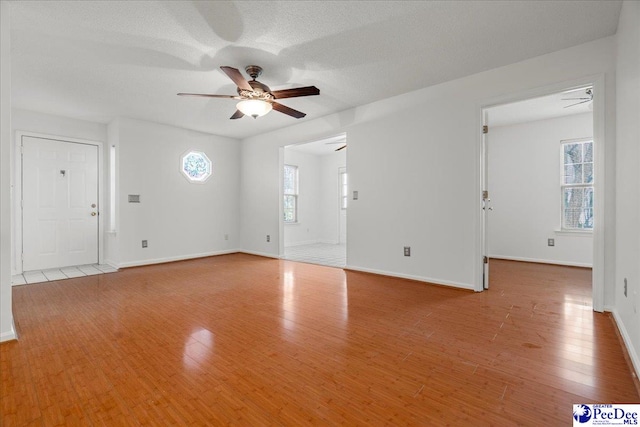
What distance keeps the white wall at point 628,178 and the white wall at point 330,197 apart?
647cm

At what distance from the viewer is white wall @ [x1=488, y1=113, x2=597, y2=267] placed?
5.25 metres

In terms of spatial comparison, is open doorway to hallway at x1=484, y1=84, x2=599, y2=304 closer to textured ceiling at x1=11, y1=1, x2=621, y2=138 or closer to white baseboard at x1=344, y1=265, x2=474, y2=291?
white baseboard at x1=344, y1=265, x2=474, y2=291

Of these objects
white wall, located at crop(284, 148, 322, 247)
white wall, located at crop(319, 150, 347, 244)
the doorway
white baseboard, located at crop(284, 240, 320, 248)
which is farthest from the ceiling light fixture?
white wall, located at crop(319, 150, 347, 244)

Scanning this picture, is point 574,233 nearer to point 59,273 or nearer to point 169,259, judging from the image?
point 169,259

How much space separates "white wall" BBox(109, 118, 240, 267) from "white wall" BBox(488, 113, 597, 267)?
5.65 m

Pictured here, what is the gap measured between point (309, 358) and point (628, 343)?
221 cm

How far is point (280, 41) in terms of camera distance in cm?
279

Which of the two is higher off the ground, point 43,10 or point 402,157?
point 43,10

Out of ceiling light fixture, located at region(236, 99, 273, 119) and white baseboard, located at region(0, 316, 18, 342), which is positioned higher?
ceiling light fixture, located at region(236, 99, 273, 119)

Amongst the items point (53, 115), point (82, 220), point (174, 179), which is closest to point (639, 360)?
point (174, 179)

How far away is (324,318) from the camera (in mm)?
2752

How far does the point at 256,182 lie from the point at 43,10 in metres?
4.33

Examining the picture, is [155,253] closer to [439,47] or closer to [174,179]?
[174,179]

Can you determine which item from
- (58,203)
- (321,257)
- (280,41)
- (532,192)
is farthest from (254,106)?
(532,192)
